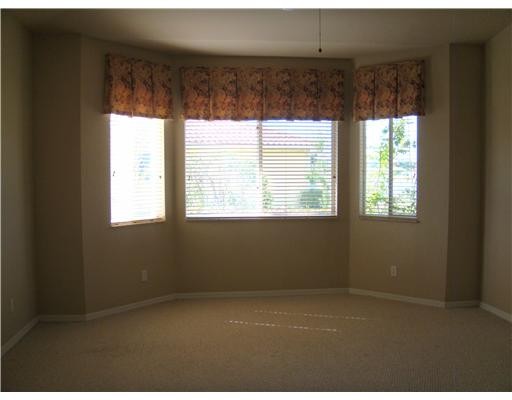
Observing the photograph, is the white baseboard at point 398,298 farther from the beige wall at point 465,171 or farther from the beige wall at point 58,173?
the beige wall at point 58,173

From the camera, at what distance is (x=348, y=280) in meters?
5.82

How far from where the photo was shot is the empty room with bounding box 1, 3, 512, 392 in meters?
3.89

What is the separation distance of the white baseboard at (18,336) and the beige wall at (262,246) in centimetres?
157

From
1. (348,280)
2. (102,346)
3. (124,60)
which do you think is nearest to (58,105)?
(124,60)

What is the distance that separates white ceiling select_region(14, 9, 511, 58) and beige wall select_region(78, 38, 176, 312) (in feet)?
0.87

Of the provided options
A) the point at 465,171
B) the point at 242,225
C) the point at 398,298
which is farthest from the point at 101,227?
the point at 465,171

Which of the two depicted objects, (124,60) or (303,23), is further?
(124,60)

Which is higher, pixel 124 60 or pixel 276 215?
pixel 124 60

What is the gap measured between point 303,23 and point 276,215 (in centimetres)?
212

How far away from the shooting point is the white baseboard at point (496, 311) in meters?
4.67

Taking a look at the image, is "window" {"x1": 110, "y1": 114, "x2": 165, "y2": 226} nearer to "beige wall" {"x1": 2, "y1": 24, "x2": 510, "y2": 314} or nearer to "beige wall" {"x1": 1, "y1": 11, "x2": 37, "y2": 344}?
"beige wall" {"x1": 2, "y1": 24, "x2": 510, "y2": 314}

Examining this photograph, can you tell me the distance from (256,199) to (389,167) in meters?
1.47

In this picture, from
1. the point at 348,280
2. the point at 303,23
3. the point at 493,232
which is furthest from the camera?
the point at 348,280
